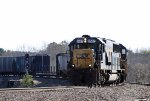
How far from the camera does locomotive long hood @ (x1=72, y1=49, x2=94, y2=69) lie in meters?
29.7

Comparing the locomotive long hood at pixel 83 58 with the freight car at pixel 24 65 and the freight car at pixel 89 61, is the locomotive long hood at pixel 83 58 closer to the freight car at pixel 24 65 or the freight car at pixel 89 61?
the freight car at pixel 89 61

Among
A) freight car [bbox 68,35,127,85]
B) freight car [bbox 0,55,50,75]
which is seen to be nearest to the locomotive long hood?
freight car [bbox 68,35,127,85]

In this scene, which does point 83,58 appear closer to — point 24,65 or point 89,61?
point 89,61

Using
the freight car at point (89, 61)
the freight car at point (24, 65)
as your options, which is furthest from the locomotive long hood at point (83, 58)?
the freight car at point (24, 65)

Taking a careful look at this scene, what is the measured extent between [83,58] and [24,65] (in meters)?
30.9

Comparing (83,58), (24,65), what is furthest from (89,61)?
(24,65)

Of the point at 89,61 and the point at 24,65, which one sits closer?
the point at 89,61

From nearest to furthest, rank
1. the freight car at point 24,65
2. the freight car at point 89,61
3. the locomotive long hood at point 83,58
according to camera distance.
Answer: the freight car at point 89,61 < the locomotive long hood at point 83,58 < the freight car at point 24,65

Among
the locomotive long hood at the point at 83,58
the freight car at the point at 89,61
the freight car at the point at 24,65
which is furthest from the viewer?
the freight car at the point at 24,65

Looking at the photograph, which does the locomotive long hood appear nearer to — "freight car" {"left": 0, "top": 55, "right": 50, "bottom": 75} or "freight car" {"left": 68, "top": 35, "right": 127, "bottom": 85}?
"freight car" {"left": 68, "top": 35, "right": 127, "bottom": 85}

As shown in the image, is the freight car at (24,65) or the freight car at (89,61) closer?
the freight car at (89,61)

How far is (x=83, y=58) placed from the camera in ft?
97.8

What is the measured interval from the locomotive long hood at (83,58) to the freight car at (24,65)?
2868 cm

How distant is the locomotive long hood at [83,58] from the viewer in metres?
29.7
